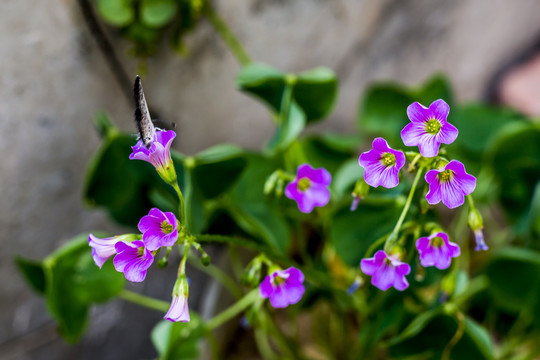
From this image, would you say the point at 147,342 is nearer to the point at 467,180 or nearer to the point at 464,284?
the point at 464,284

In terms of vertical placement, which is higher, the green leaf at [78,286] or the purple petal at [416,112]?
the purple petal at [416,112]

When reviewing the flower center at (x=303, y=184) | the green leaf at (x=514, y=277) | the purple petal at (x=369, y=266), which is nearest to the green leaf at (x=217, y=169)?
the flower center at (x=303, y=184)

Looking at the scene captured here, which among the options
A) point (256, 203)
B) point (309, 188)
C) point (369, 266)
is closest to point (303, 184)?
point (309, 188)

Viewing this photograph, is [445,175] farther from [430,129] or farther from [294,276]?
[294,276]

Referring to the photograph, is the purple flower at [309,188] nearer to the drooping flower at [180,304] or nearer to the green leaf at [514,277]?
the drooping flower at [180,304]

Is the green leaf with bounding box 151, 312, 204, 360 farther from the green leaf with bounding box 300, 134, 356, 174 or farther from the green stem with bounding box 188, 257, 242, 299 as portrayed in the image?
the green leaf with bounding box 300, 134, 356, 174

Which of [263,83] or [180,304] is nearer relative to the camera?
[180,304]
